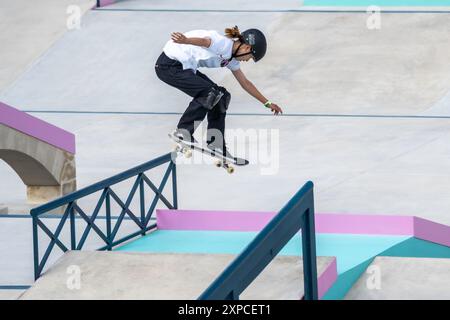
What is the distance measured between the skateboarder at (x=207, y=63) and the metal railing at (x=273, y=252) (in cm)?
354

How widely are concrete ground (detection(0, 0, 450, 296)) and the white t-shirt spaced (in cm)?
241

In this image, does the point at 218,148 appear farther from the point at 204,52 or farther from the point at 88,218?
the point at 88,218

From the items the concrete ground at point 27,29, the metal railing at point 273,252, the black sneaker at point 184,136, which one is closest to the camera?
the metal railing at point 273,252

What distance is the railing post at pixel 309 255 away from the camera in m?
9.02

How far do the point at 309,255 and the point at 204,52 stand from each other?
150 inches

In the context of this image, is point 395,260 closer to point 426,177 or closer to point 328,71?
point 426,177

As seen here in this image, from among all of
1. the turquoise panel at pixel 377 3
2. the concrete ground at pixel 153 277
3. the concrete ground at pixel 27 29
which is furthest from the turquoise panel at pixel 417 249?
the turquoise panel at pixel 377 3

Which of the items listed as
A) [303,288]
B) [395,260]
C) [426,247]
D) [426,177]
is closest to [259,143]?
[426,177]

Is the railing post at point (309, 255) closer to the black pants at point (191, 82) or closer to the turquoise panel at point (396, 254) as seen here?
the turquoise panel at point (396, 254)

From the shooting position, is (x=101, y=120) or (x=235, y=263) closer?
(x=235, y=263)

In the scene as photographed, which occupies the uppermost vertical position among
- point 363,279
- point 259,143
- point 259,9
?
point 259,9

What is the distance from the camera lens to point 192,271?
10.4 meters

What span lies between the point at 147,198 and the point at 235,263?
25.8ft

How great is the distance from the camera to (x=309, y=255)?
29.8ft
